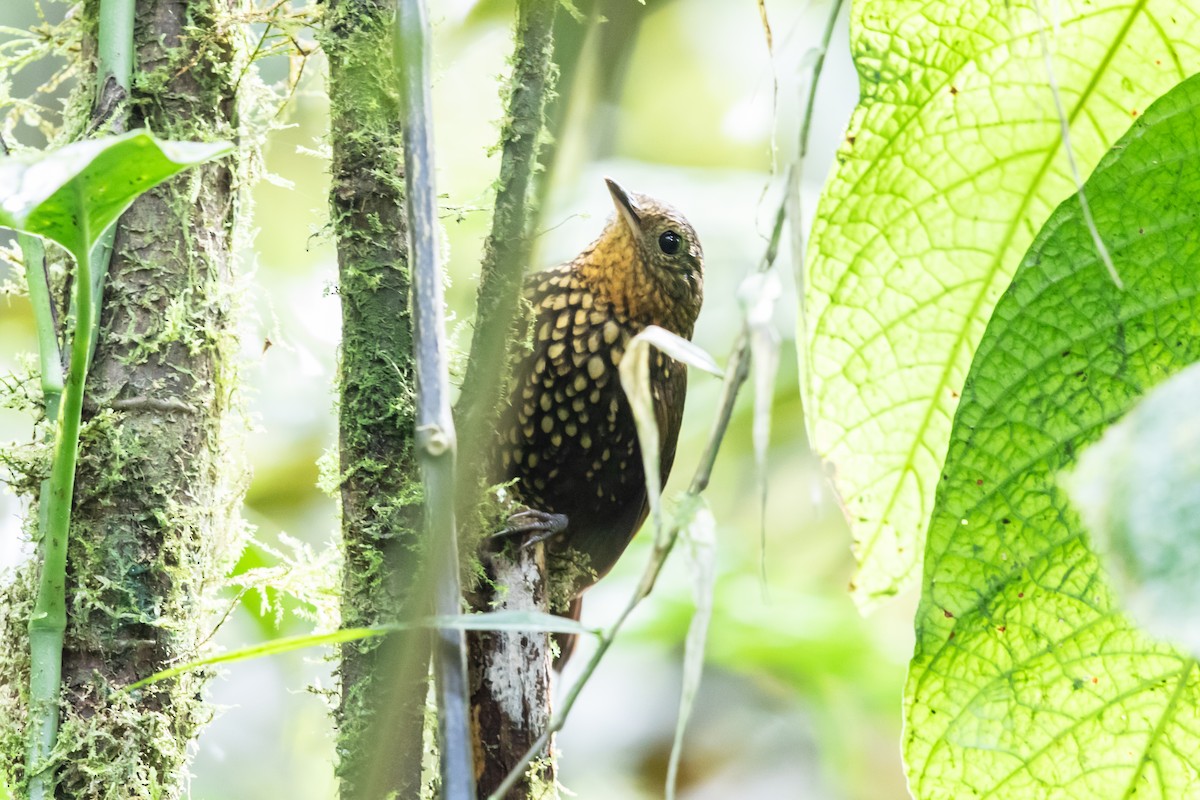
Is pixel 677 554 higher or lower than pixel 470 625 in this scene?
higher

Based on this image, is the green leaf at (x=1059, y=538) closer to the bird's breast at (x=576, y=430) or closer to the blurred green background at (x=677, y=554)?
the bird's breast at (x=576, y=430)

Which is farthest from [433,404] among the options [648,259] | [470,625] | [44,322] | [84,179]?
[648,259]

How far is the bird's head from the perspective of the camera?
7.23 ft

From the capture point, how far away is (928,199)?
909 mm

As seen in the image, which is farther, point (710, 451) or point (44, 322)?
point (44, 322)

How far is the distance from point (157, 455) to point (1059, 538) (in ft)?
2.87

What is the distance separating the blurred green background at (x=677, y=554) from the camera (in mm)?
2846

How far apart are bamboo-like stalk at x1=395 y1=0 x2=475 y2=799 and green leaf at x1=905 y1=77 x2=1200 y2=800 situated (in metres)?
0.40

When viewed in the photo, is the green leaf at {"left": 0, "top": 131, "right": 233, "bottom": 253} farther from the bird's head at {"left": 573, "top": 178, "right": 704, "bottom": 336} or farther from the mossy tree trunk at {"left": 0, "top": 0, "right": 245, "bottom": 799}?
the bird's head at {"left": 573, "top": 178, "right": 704, "bottom": 336}

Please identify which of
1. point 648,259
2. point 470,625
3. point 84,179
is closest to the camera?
point 470,625

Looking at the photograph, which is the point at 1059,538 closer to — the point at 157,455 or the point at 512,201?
the point at 512,201

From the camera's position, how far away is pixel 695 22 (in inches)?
145

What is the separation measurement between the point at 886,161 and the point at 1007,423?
0.74ft

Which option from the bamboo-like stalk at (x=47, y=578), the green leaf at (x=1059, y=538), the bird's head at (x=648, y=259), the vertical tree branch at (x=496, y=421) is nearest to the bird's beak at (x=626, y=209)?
A: the bird's head at (x=648, y=259)
